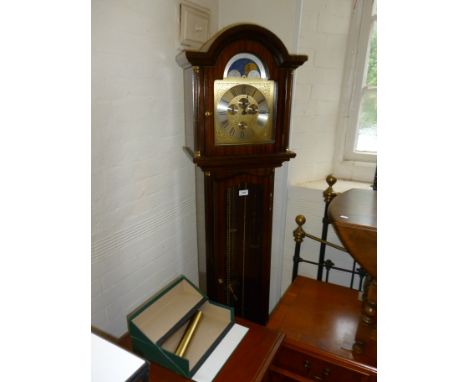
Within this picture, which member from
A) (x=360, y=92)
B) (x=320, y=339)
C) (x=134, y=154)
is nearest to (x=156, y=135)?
(x=134, y=154)

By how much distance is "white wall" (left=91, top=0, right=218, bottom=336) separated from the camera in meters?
1.08

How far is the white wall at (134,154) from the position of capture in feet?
3.55

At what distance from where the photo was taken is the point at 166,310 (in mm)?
1186

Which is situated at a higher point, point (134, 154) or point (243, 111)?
point (243, 111)

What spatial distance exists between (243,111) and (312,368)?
1058 millimetres

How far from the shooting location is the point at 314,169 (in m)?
1.89

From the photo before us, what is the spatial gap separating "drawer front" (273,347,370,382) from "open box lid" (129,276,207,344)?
40 cm

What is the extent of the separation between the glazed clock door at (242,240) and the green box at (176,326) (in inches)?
7.3

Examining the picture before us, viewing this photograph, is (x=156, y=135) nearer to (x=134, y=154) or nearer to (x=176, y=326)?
(x=134, y=154)
